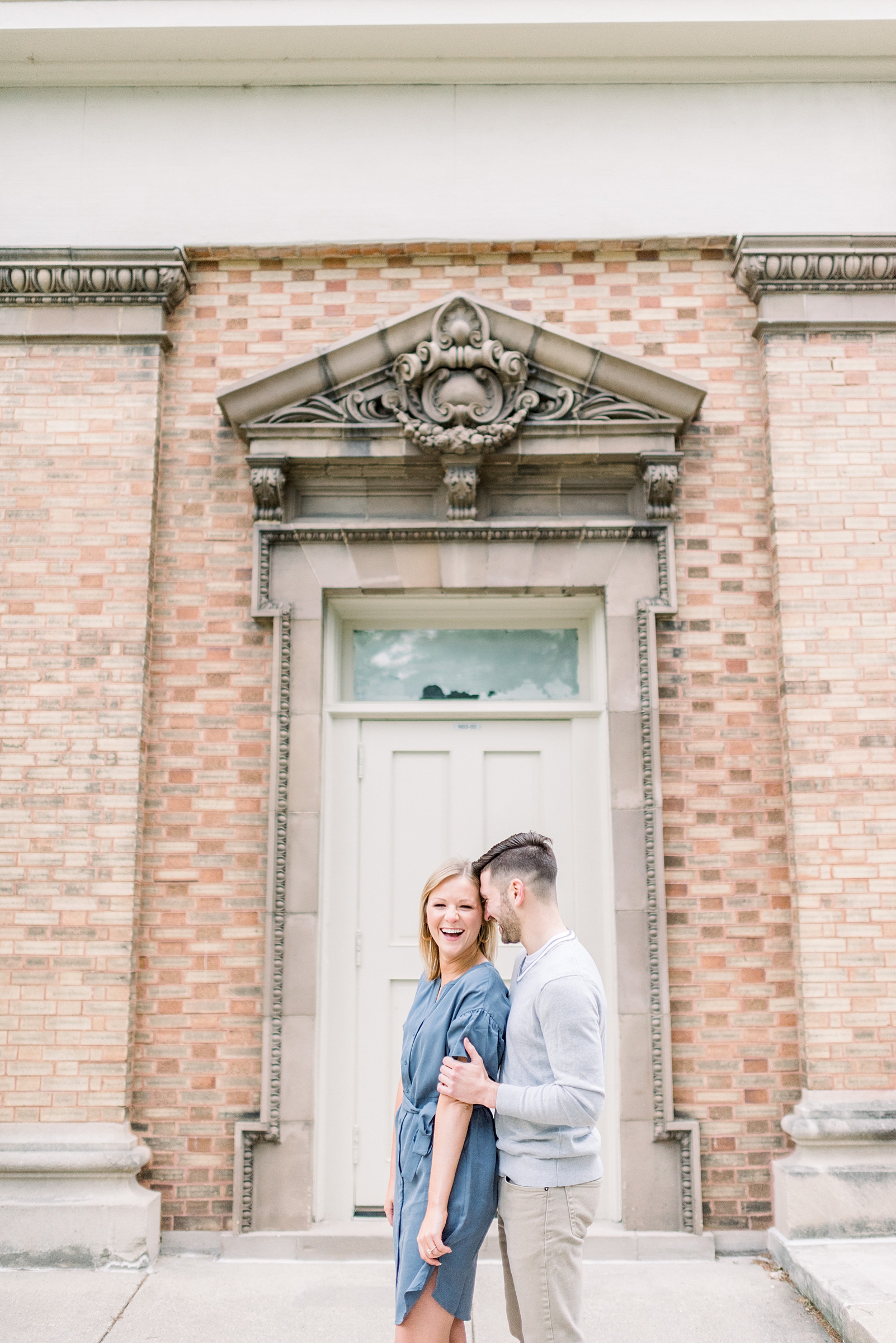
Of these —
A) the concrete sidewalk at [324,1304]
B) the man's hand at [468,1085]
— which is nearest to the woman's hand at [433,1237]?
the man's hand at [468,1085]

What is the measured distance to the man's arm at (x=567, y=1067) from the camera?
2463mm

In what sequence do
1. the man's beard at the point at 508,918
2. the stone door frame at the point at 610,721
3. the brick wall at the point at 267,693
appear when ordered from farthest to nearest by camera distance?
the brick wall at the point at 267,693 → the stone door frame at the point at 610,721 → the man's beard at the point at 508,918

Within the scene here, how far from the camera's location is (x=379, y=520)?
5078mm

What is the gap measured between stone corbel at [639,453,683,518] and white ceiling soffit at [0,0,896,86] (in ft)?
7.74

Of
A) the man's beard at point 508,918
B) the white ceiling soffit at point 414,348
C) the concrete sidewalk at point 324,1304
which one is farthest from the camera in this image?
the white ceiling soffit at point 414,348

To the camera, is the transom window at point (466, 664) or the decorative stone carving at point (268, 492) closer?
the decorative stone carving at point (268, 492)

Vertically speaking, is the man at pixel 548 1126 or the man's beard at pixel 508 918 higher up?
the man's beard at pixel 508 918

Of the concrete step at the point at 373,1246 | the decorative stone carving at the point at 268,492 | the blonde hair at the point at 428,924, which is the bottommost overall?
the concrete step at the point at 373,1246

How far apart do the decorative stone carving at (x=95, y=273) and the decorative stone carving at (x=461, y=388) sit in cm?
140

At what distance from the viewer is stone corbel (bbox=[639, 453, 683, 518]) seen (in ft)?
16.2

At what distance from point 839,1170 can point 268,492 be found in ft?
14.4

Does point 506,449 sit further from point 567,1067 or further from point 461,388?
point 567,1067

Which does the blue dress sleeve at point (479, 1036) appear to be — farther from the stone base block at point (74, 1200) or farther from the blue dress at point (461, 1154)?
the stone base block at point (74, 1200)

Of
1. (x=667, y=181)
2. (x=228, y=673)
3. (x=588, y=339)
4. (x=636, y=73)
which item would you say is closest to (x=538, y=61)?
(x=636, y=73)
